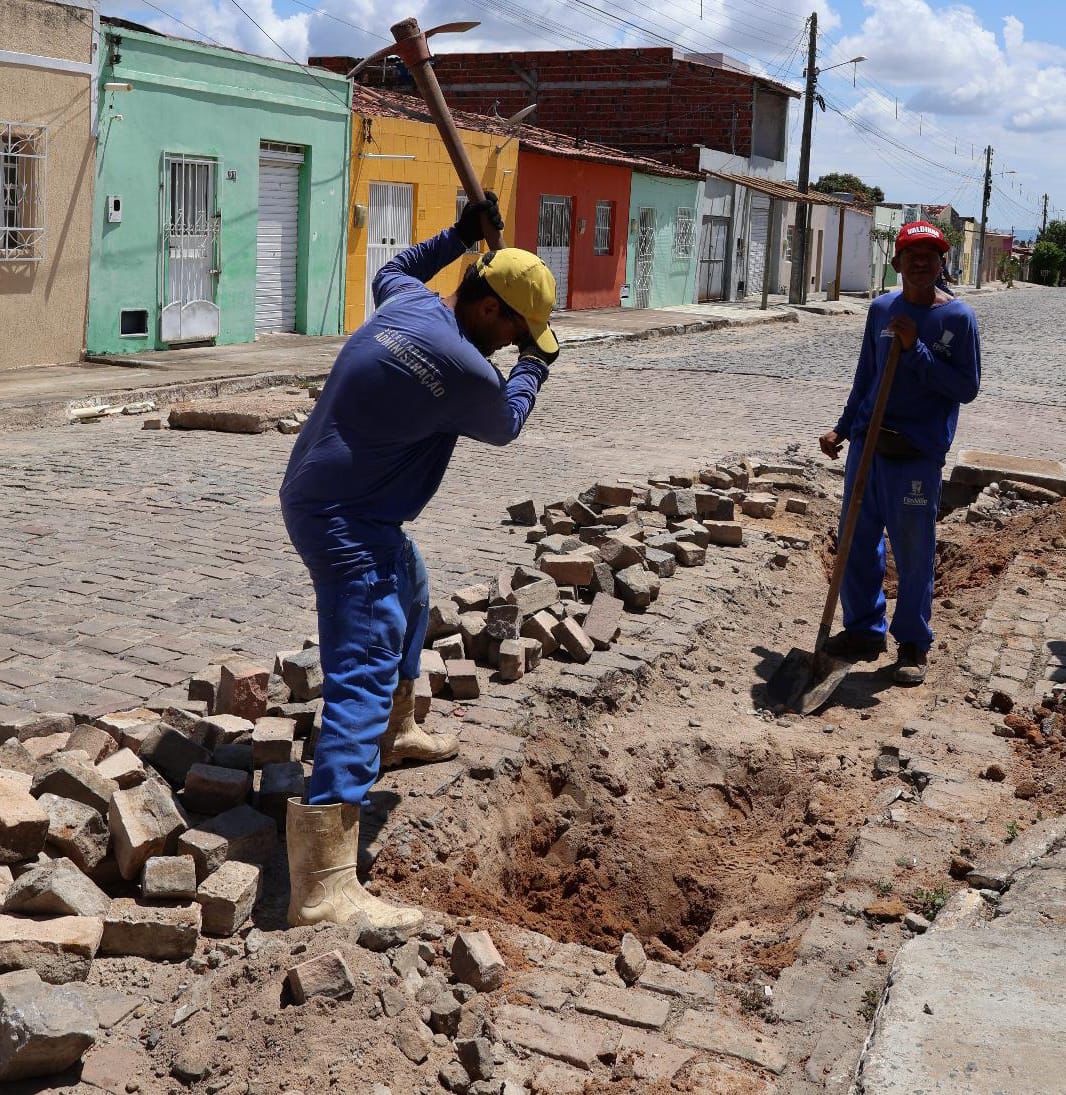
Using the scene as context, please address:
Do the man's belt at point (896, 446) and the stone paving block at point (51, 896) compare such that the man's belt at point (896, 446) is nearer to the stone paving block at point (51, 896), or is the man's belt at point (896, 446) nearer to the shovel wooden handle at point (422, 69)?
the shovel wooden handle at point (422, 69)

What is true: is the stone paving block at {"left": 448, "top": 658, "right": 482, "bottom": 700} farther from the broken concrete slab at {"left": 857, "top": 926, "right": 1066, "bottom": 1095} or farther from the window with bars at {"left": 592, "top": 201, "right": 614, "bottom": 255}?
the window with bars at {"left": 592, "top": 201, "right": 614, "bottom": 255}

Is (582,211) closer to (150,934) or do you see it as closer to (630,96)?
(630,96)

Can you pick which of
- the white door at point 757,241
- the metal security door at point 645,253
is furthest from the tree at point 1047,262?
the metal security door at point 645,253

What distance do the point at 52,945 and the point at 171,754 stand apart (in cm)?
109

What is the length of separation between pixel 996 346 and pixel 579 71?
1782 cm

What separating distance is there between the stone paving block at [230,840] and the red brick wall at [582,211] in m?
23.3

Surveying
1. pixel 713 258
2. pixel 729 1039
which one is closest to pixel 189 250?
pixel 729 1039

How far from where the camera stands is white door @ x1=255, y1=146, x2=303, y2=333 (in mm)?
19125

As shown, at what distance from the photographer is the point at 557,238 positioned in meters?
28.4

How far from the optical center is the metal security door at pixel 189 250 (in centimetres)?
1709

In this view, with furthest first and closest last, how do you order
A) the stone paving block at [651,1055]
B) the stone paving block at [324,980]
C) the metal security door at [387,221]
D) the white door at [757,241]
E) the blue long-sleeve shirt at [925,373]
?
1. the white door at [757,241]
2. the metal security door at [387,221]
3. the blue long-sleeve shirt at [925,373]
4. the stone paving block at [651,1055]
5. the stone paving block at [324,980]

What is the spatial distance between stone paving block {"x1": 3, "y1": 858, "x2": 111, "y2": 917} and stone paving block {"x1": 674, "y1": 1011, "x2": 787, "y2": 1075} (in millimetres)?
1456

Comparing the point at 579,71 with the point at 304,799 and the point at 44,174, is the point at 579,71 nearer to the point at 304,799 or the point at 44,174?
the point at 44,174

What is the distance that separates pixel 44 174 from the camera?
48.9ft
